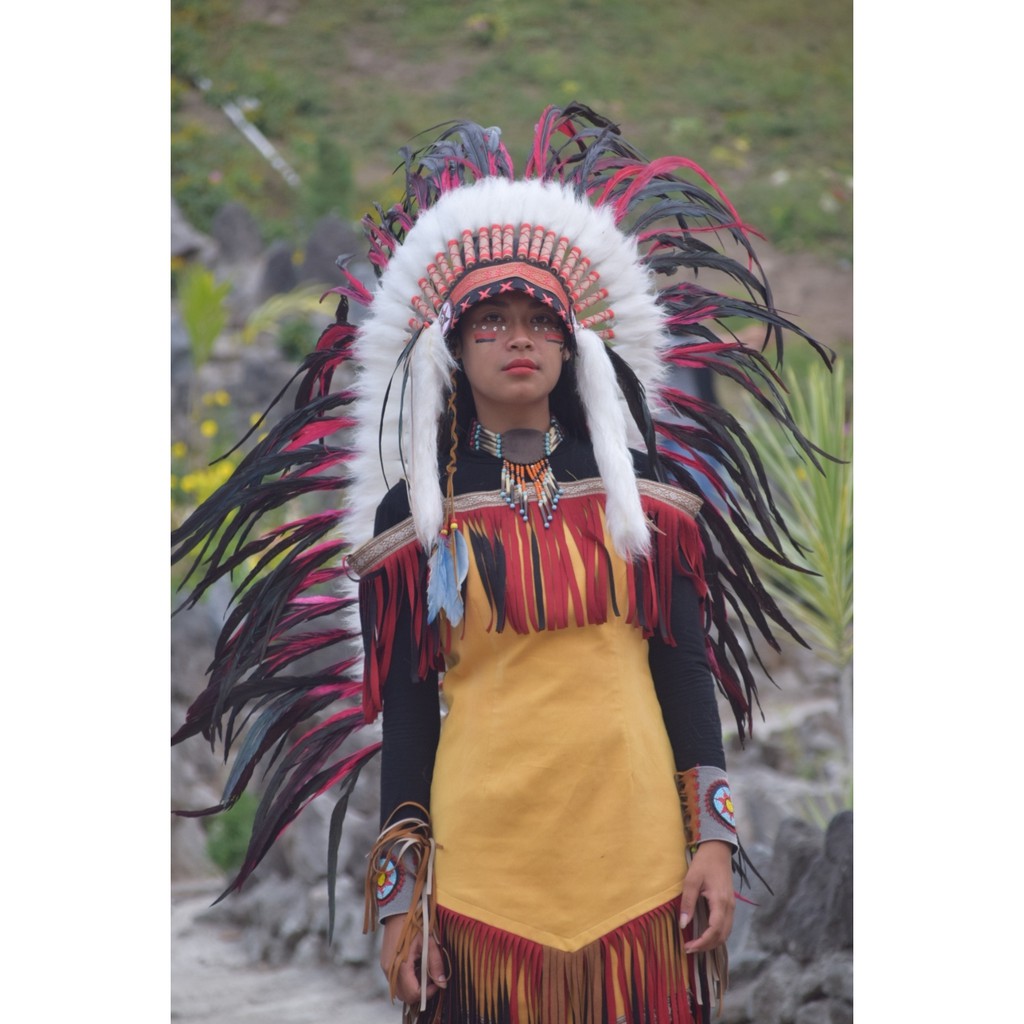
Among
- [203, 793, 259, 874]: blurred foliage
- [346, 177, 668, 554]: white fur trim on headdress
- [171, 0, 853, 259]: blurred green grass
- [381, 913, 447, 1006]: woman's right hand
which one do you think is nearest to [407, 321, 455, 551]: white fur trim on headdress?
[346, 177, 668, 554]: white fur trim on headdress

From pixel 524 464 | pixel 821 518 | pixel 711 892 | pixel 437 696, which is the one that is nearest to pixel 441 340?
pixel 524 464

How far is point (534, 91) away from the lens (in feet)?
16.1

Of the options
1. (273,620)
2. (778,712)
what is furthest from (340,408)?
(778,712)

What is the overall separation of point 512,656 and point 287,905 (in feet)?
6.13

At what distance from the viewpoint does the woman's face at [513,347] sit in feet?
6.06

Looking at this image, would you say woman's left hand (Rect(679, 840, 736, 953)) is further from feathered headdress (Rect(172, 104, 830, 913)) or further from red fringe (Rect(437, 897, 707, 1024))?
feathered headdress (Rect(172, 104, 830, 913))

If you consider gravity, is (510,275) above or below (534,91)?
below

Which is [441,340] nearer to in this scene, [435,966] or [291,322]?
[435,966]

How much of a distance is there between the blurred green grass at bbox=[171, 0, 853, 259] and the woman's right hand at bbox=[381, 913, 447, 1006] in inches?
138

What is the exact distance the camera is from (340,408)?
2227mm

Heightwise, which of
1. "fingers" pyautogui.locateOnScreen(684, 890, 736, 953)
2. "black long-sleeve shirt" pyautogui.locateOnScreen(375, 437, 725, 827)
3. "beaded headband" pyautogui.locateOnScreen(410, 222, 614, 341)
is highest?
"beaded headband" pyautogui.locateOnScreen(410, 222, 614, 341)

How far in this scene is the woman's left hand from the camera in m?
1.80

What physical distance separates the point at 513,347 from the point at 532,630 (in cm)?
40

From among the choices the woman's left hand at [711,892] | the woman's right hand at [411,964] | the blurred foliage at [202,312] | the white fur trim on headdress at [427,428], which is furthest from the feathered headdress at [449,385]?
the blurred foliage at [202,312]
